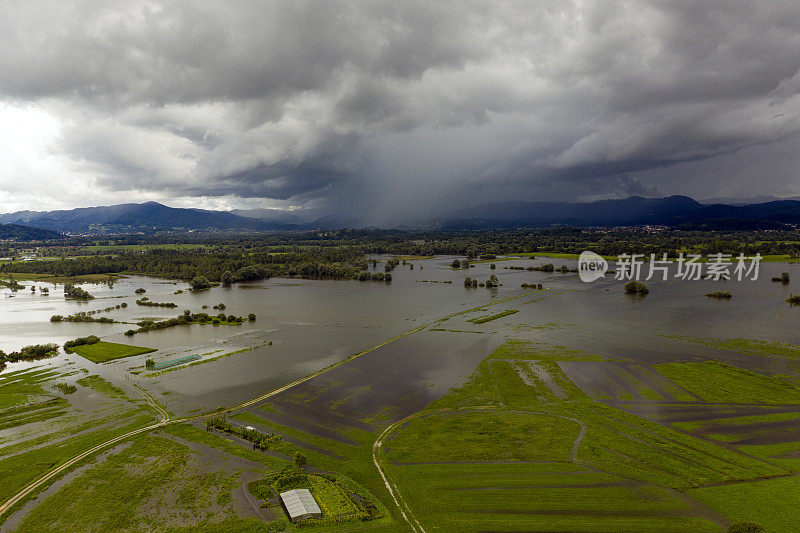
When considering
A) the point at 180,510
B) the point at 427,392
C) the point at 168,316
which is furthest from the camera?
the point at 168,316

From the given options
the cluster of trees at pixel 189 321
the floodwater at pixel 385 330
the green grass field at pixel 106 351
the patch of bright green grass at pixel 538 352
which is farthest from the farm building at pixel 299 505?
the cluster of trees at pixel 189 321

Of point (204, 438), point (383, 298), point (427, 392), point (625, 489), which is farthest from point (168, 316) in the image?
point (625, 489)

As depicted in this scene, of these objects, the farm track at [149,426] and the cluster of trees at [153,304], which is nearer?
the farm track at [149,426]

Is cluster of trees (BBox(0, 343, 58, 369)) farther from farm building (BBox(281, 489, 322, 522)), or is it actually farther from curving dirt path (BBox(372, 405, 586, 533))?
curving dirt path (BBox(372, 405, 586, 533))

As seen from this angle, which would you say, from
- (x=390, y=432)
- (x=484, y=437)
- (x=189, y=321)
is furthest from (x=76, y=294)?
(x=484, y=437)

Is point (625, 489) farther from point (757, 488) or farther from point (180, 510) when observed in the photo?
point (180, 510)

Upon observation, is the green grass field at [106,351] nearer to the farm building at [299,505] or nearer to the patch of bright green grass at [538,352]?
the farm building at [299,505]

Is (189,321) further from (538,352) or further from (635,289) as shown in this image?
(635,289)
